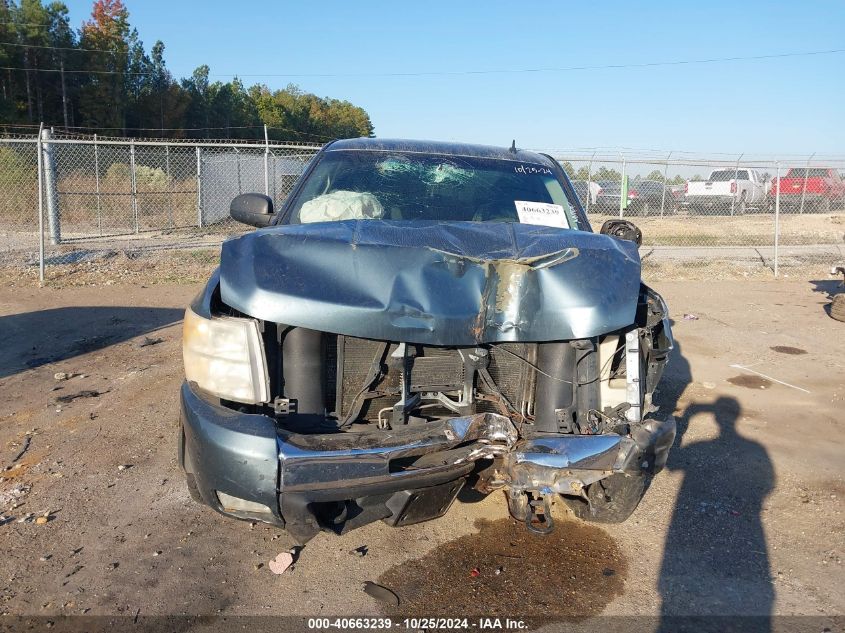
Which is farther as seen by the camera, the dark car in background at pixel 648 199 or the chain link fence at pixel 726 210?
the dark car in background at pixel 648 199

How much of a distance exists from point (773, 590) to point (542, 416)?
1.24 meters

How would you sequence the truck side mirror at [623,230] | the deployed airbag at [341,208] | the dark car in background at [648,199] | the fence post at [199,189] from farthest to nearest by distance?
the dark car in background at [648,199]
the fence post at [199,189]
the truck side mirror at [623,230]
the deployed airbag at [341,208]

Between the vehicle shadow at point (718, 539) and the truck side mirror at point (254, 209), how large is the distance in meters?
2.89

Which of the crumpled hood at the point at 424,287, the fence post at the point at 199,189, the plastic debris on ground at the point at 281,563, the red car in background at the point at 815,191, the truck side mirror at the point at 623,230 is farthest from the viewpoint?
the red car in background at the point at 815,191

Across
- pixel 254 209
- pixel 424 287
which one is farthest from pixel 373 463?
pixel 254 209

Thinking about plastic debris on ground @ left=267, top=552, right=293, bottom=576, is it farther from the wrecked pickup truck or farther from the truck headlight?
the truck headlight

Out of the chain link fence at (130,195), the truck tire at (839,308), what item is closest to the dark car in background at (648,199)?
the chain link fence at (130,195)

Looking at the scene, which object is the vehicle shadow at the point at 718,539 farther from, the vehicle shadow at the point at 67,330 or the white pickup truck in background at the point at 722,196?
the white pickup truck in background at the point at 722,196

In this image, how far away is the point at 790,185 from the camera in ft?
73.0

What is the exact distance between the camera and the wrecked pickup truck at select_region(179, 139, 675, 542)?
8.80ft

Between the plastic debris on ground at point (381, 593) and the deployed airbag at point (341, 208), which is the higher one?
the deployed airbag at point (341, 208)

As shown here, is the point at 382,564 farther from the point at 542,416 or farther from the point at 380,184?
the point at 380,184

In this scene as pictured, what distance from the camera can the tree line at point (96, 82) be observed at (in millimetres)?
35969

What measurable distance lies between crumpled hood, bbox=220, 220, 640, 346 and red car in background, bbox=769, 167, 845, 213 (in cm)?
2095
